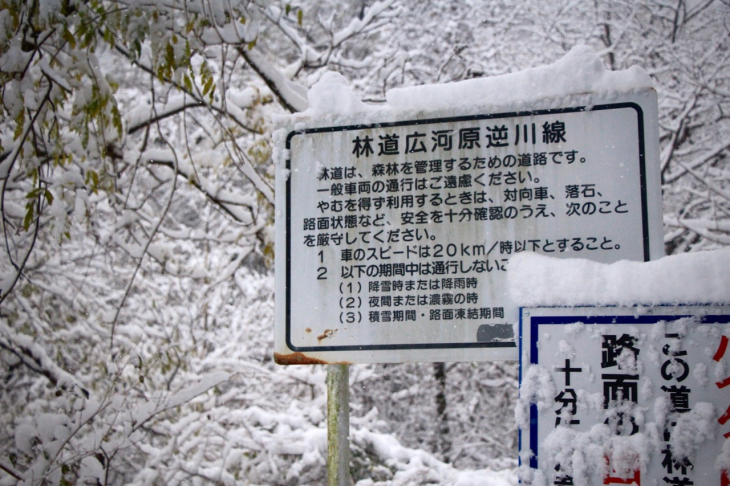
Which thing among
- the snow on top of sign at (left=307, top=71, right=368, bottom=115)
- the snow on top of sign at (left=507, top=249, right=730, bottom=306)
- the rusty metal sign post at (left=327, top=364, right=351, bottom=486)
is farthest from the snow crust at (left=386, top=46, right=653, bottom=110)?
the rusty metal sign post at (left=327, top=364, right=351, bottom=486)

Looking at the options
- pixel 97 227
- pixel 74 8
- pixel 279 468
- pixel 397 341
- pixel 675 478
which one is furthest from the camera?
pixel 97 227

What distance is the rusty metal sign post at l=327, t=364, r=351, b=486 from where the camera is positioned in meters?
1.61

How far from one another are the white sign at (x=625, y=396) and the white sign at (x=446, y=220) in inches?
9.8

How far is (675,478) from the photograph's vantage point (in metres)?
1.22

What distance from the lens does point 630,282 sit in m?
1.30

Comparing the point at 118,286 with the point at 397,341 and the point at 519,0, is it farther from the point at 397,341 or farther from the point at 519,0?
the point at 519,0

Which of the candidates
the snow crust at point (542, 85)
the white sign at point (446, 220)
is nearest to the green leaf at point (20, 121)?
the white sign at point (446, 220)

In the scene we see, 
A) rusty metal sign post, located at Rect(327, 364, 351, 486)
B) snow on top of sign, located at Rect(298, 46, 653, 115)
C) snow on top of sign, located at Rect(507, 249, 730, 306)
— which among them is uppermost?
snow on top of sign, located at Rect(298, 46, 653, 115)

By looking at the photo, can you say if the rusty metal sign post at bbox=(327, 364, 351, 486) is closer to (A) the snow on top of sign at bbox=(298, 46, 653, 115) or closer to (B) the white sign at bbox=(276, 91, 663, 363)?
(B) the white sign at bbox=(276, 91, 663, 363)

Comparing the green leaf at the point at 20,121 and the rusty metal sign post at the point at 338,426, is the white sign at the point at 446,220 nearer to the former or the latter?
the rusty metal sign post at the point at 338,426

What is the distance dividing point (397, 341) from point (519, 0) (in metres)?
4.67

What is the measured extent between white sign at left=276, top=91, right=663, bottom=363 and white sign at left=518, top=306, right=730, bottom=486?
9.8 inches

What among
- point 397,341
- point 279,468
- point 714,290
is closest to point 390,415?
point 279,468

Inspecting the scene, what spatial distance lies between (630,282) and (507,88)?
2.27ft
